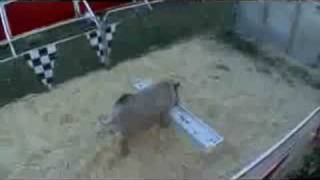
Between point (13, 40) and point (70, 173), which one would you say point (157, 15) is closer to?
point (13, 40)

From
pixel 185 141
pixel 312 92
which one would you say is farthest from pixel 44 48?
pixel 312 92

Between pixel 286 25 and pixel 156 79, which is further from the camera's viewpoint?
pixel 286 25

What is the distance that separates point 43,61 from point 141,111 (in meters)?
0.85

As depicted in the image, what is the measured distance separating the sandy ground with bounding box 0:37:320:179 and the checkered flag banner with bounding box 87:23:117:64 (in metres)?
Answer: 0.13

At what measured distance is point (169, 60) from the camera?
12.4ft

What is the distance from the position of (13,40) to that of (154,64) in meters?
0.97

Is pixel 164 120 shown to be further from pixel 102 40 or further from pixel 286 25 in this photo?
pixel 286 25

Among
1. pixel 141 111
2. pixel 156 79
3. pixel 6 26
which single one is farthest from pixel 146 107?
pixel 6 26

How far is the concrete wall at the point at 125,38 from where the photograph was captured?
3.31m

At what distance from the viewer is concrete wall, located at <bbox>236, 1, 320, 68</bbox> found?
3609 millimetres

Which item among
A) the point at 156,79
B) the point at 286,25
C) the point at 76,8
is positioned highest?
the point at 76,8

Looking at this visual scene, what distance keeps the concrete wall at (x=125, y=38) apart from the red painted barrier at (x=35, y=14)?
178mm

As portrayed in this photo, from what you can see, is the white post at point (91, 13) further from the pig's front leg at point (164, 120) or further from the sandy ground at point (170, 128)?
the pig's front leg at point (164, 120)

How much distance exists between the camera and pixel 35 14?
3.65 m
